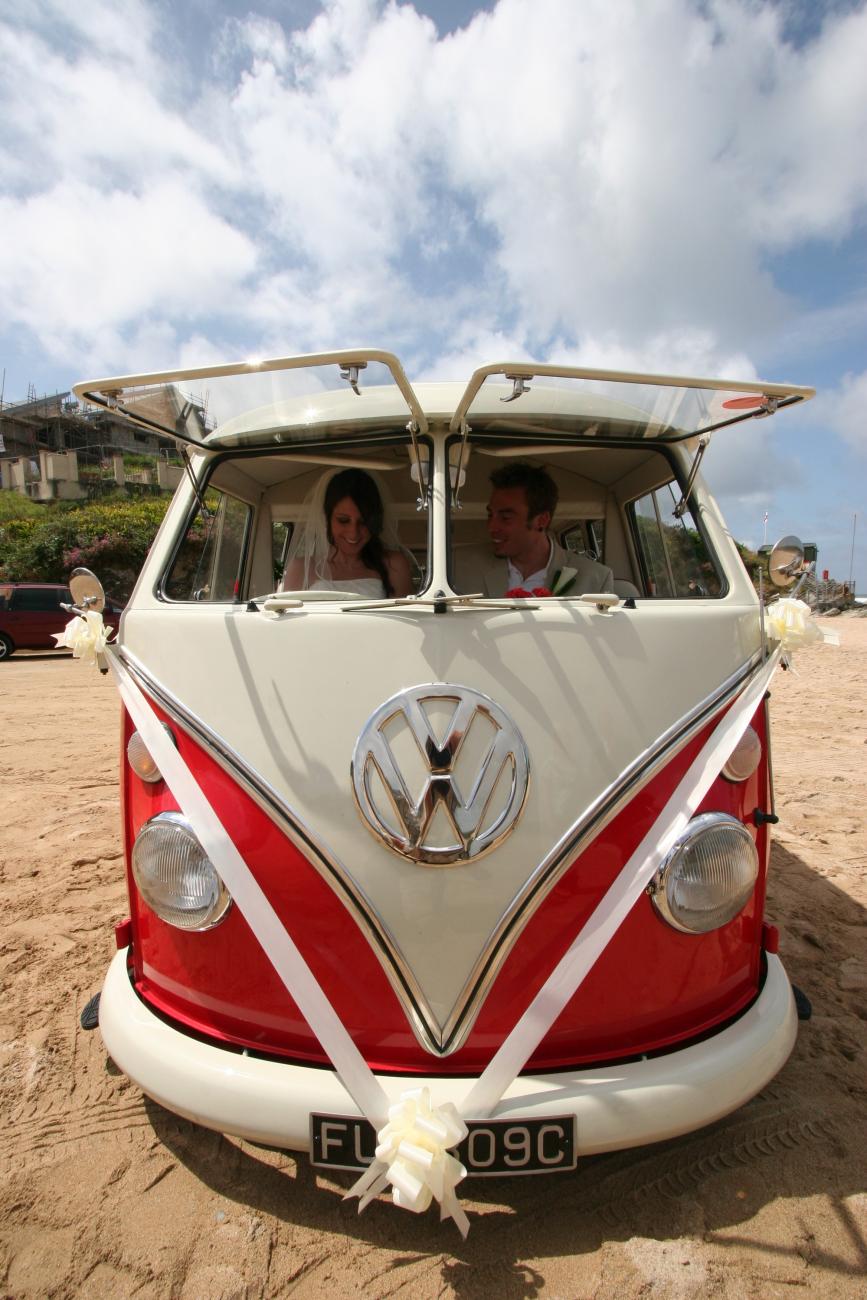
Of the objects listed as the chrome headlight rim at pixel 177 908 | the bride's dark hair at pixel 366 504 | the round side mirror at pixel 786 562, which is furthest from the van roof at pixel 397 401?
the chrome headlight rim at pixel 177 908

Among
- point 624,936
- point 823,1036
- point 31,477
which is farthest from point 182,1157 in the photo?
point 31,477

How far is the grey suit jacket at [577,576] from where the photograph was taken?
279cm

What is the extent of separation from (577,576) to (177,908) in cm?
175

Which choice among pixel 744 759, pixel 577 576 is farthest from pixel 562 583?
pixel 744 759

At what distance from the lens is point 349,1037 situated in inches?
68.0

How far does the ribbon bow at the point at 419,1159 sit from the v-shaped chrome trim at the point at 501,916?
185 mm

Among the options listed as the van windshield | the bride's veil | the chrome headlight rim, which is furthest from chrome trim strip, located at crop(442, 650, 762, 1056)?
the bride's veil

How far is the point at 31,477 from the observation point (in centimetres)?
4653

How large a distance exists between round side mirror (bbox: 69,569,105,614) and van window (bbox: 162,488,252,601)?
235 millimetres

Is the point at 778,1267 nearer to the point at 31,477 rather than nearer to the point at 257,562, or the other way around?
the point at 257,562

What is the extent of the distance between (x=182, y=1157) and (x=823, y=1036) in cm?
211

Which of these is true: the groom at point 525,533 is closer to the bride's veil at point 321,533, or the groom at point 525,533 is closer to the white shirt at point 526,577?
the white shirt at point 526,577

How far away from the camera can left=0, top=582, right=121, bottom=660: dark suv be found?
16.1 metres

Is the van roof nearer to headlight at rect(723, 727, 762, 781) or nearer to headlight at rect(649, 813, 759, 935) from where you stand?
headlight at rect(723, 727, 762, 781)
